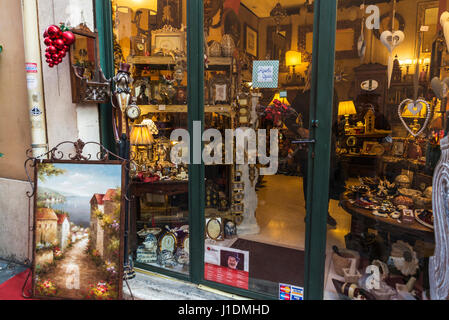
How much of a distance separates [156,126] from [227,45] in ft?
3.21

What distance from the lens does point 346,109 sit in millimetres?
2234

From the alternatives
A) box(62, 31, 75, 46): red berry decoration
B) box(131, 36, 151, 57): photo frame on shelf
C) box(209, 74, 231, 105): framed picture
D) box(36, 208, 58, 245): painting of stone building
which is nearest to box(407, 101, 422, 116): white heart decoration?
box(209, 74, 231, 105): framed picture

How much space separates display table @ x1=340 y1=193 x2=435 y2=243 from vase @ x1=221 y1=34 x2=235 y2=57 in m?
1.50

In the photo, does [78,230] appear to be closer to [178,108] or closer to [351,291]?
[178,108]

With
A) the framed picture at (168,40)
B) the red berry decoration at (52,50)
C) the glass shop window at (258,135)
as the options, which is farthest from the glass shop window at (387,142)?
the red berry decoration at (52,50)

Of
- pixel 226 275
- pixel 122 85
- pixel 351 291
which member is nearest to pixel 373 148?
pixel 351 291

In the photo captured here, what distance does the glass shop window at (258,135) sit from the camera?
2.38 m

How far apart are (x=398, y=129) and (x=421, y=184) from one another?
418 millimetres

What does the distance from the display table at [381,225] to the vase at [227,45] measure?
58.9 inches

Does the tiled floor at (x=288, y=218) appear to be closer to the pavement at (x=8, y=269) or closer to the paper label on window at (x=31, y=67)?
the pavement at (x=8, y=269)

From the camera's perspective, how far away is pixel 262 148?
109 inches

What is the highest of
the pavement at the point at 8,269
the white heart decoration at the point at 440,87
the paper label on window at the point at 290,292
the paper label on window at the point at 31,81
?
the paper label on window at the point at 31,81

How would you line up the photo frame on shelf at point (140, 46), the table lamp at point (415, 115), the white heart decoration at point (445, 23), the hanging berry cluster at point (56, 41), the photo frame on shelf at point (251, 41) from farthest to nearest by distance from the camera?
the photo frame on shelf at point (140, 46) < the photo frame on shelf at point (251, 41) < the hanging berry cluster at point (56, 41) < the table lamp at point (415, 115) < the white heart decoration at point (445, 23)

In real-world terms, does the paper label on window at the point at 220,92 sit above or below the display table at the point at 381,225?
above
